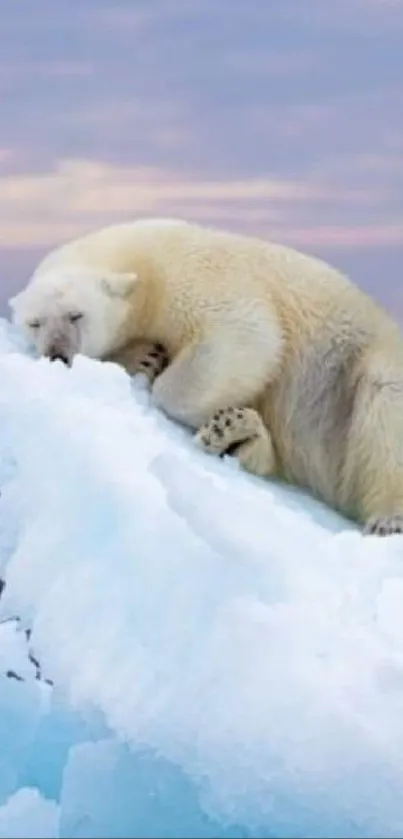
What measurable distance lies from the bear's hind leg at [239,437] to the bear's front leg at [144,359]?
0.39m

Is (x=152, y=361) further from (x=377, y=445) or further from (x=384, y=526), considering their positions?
(x=384, y=526)

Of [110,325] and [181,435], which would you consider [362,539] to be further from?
[110,325]

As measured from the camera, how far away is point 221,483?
15.6 feet

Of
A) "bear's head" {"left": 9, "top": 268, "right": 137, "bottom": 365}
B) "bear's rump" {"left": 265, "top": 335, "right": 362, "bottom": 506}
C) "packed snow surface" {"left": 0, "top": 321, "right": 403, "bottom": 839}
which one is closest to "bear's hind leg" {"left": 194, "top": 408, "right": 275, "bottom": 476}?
"bear's rump" {"left": 265, "top": 335, "right": 362, "bottom": 506}

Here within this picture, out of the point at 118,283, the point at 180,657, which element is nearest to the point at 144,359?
the point at 118,283

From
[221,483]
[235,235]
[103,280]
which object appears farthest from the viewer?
[235,235]

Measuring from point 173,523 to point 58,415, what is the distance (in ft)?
3.02

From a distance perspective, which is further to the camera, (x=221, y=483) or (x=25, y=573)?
(x=221, y=483)

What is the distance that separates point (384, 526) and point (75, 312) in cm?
137

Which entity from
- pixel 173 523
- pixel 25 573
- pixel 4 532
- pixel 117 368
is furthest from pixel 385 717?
pixel 117 368

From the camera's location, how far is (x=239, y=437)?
5504 mm

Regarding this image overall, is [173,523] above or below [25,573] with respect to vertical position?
above

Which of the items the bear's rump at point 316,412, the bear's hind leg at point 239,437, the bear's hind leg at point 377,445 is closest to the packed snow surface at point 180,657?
the bear's hind leg at point 239,437

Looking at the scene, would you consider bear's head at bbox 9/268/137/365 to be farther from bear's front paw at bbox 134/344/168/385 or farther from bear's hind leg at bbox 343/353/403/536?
bear's hind leg at bbox 343/353/403/536
